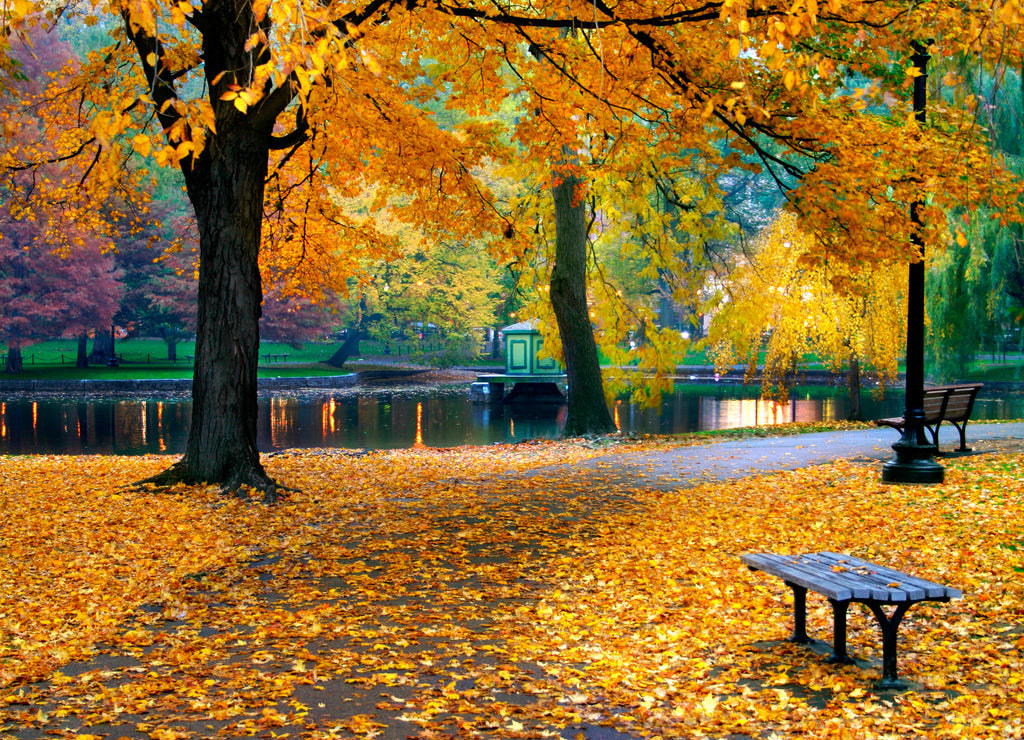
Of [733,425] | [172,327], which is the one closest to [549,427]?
[733,425]

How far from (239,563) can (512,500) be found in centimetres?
354

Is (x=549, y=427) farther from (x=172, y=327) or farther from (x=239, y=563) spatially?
(x=172, y=327)

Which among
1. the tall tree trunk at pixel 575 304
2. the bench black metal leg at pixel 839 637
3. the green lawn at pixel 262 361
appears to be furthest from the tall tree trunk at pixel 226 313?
the green lawn at pixel 262 361

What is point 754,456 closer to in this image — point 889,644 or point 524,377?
point 889,644

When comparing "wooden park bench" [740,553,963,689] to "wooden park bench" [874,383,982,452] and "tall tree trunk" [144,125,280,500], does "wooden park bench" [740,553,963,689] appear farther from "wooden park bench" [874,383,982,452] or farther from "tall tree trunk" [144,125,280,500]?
"wooden park bench" [874,383,982,452]

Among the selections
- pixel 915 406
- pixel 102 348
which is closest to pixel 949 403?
pixel 915 406

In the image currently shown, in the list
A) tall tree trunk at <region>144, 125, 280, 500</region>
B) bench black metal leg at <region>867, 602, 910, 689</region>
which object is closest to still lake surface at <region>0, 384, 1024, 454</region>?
tall tree trunk at <region>144, 125, 280, 500</region>

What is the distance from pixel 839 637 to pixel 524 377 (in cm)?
3295

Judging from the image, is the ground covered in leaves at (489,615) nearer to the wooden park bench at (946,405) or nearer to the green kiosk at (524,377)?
the wooden park bench at (946,405)

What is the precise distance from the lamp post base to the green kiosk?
82.5 feet

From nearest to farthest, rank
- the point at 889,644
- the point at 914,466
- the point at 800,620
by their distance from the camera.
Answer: the point at 889,644
the point at 800,620
the point at 914,466

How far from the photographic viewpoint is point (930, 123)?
10.2m

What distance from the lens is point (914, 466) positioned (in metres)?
10.1

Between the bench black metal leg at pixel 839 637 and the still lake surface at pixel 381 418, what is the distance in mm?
17072
